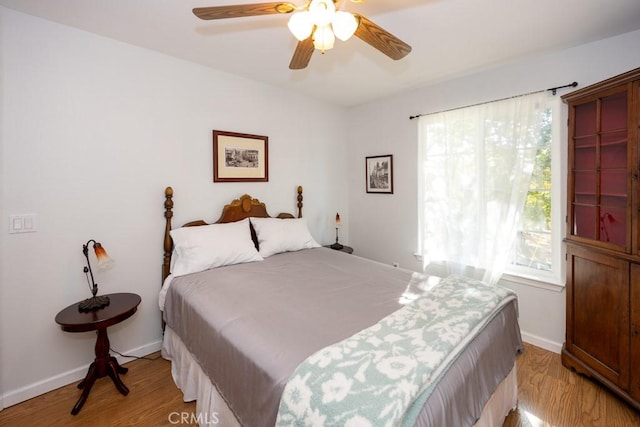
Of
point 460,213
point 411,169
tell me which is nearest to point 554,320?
point 460,213

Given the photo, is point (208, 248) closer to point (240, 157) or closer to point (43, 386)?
point (240, 157)

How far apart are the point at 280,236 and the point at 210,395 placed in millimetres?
1554

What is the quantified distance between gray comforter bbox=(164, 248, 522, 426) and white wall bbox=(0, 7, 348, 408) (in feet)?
2.07

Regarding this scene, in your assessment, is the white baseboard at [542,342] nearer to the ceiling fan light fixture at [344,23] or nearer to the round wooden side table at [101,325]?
the ceiling fan light fixture at [344,23]

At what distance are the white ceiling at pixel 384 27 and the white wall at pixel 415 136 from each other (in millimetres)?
134

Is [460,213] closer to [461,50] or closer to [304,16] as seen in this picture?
[461,50]

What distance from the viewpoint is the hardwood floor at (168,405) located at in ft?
5.81

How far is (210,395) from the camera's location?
1.62 metres

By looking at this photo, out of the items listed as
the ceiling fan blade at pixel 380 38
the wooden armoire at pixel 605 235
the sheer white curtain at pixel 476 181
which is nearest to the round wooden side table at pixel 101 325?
the ceiling fan blade at pixel 380 38

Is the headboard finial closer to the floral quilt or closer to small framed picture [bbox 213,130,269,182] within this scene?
small framed picture [bbox 213,130,269,182]

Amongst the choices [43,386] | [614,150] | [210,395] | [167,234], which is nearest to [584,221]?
[614,150]

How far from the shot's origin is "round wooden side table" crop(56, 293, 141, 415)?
1775 mm

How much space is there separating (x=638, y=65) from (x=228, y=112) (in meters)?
3.32

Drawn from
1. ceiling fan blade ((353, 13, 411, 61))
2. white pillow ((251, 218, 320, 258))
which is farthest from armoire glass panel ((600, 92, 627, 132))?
white pillow ((251, 218, 320, 258))
